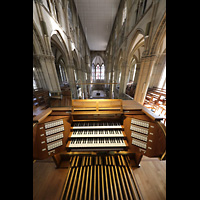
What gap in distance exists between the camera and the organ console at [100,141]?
56.6 inches

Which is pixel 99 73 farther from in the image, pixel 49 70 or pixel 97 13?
pixel 49 70

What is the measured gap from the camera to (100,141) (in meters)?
1.71

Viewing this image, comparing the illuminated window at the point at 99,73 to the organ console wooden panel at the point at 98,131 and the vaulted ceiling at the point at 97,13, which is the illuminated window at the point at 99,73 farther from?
the organ console wooden panel at the point at 98,131

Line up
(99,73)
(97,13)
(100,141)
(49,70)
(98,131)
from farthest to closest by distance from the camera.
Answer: (99,73) → (97,13) → (49,70) → (98,131) → (100,141)

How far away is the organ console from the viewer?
1.44 meters

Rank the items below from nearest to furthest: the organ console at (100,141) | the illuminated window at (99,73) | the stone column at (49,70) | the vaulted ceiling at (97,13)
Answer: the organ console at (100,141) → the stone column at (49,70) → the vaulted ceiling at (97,13) → the illuminated window at (99,73)

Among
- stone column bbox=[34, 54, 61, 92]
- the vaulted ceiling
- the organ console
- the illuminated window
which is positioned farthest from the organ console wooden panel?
the illuminated window

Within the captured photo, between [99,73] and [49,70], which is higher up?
[99,73]

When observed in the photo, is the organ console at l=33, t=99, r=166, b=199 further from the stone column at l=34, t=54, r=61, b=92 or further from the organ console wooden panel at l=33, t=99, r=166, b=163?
→ the stone column at l=34, t=54, r=61, b=92

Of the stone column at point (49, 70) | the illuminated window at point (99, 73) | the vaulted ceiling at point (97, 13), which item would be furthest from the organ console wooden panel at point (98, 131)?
the illuminated window at point (99, 73)

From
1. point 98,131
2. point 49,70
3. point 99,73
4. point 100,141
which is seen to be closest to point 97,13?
point 49,70
